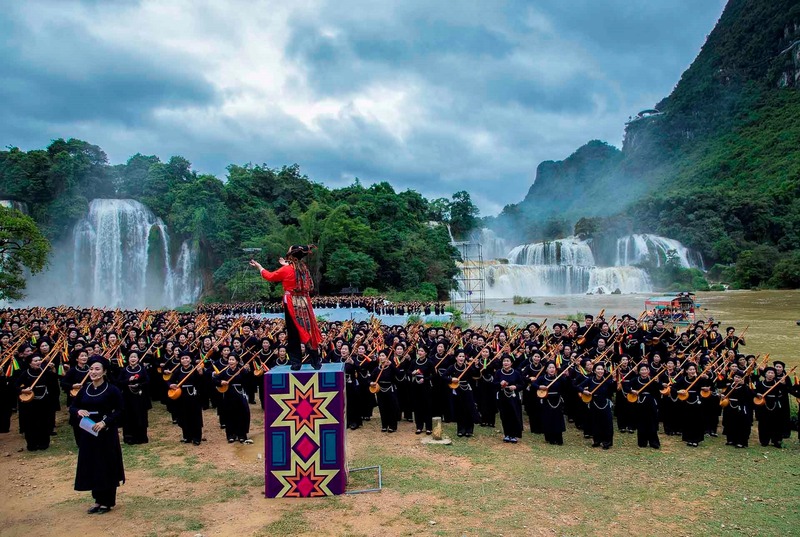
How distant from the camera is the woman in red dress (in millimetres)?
6684

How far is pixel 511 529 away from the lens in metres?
5.61

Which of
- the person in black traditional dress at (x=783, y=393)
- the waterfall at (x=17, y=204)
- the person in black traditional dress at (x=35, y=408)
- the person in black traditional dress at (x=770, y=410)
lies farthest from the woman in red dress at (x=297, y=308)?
the waterfall at (x=17, y=204)

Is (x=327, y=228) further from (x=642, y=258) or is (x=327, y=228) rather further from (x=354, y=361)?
(x=642, y=258)

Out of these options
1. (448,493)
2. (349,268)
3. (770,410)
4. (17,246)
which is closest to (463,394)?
(448,493)

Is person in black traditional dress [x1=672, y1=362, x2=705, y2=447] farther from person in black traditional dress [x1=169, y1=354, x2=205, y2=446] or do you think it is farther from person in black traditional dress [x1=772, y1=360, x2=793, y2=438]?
person in black traditional dress [x1=169, y1=354, x2=205, y2=446]

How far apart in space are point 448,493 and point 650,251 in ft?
193

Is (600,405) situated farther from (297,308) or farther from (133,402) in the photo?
(133,402)

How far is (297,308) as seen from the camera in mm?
6789

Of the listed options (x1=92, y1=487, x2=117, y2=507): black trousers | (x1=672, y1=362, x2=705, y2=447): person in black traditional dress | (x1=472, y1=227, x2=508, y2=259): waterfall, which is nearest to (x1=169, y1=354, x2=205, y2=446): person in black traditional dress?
(x1=92, y1=487, x2=117, y2=507): black trousers

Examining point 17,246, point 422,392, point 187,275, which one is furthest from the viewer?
point 187,275

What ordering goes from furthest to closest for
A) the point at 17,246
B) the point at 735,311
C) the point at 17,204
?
1. the point at 17,204
2. the point at 735,311
3. the point at 17,246

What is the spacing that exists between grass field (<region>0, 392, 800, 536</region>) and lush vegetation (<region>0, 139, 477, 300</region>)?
28568mm

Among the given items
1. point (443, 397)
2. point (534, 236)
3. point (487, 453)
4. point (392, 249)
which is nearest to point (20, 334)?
point (443, 397)

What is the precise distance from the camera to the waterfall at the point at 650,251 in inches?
2285
